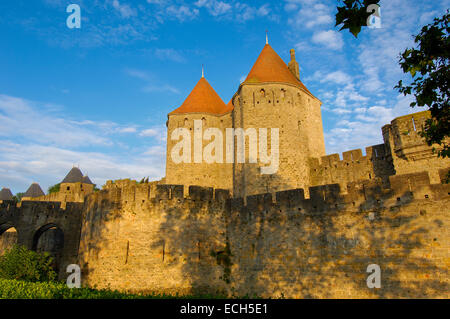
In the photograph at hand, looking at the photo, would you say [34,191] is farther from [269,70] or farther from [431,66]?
[431,66]

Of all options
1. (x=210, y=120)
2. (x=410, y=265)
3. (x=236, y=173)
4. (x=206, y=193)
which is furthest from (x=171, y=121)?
(x=410, y=265)

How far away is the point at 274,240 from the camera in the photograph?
12242 mm

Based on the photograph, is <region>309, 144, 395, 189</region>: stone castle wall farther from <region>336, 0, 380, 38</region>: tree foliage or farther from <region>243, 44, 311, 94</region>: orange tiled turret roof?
<region>336, 0, 380, 38</region>: tree foliage

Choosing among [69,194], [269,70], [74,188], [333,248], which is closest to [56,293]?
[333,248]

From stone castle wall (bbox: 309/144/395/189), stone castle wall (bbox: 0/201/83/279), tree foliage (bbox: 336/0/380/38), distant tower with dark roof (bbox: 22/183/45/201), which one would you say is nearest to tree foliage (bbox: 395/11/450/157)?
tree foliage (bbox: 336/0/380/38)

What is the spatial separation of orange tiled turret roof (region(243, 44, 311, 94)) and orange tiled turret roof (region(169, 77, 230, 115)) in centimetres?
397

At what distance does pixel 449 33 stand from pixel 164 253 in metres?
11.5

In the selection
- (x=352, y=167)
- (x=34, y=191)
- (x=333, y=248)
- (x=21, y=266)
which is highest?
(x=34, y=191)

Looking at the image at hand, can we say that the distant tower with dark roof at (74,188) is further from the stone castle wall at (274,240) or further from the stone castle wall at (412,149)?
the stone castle wall at (412,149)

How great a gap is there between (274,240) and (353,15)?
30.6 ft

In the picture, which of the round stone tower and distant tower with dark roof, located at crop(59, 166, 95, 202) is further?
distant tower with dark roof, located at crop(59, 166, 95, 202)

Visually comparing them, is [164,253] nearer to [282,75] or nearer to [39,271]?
[39,271]

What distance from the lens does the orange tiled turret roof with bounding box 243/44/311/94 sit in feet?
66.3

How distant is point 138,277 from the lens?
12148 millimetres
